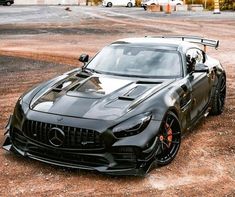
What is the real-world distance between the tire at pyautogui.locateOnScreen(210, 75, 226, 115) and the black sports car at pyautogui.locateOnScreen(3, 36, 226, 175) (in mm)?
854

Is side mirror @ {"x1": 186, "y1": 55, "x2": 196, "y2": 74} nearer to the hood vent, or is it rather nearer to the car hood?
the car hood

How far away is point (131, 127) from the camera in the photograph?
558 cm

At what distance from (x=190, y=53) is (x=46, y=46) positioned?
11815 mm

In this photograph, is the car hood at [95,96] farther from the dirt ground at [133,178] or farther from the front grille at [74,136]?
the dirt ground at [133,178]

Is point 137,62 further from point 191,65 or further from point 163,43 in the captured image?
point 191,65

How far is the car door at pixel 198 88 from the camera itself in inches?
283

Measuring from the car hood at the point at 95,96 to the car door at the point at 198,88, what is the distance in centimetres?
58

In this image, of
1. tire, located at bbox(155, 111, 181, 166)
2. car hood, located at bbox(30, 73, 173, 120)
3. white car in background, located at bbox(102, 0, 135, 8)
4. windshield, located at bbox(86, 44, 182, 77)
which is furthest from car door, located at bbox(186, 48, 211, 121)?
white car in background, located at bbox(102, 0, 135, 8)

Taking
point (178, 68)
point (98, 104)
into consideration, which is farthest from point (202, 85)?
point (98, 104)

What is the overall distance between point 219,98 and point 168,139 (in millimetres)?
2758

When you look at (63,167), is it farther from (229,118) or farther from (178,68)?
(229,118)

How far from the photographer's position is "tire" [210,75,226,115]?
27.6 feet

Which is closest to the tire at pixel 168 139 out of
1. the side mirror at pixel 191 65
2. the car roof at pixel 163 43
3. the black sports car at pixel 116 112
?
the black sports car at pixel 116 112

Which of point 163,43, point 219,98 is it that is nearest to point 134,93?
point 163,43
